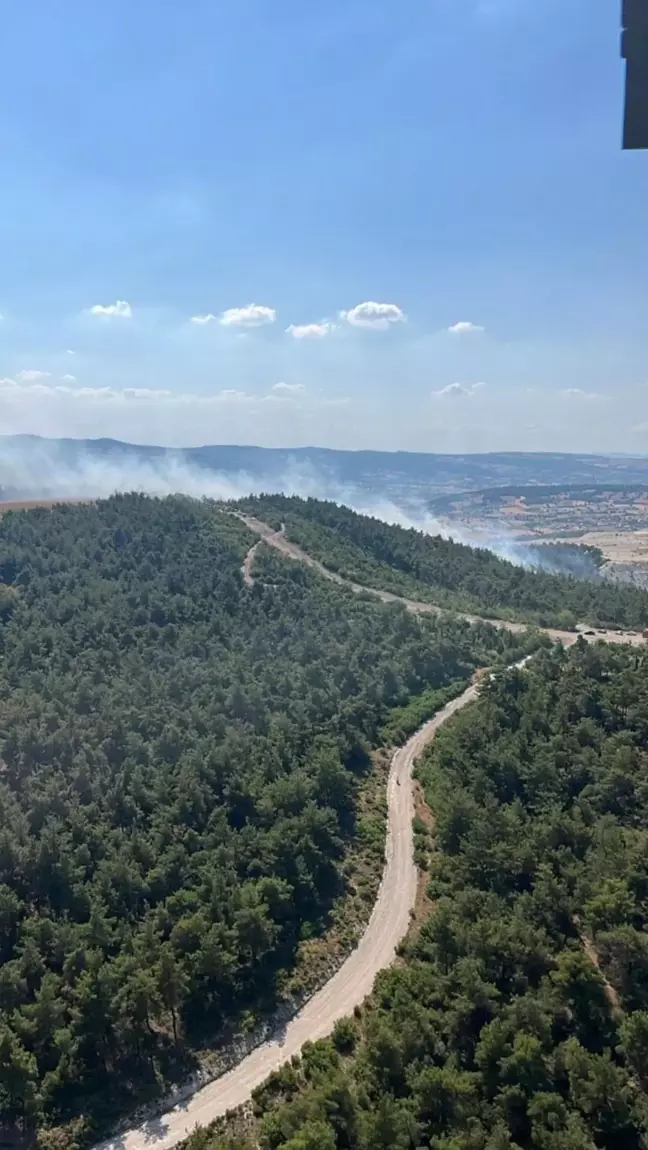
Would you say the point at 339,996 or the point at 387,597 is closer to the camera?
the point at 339,996

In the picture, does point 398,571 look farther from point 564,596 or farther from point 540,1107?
point 540,1107

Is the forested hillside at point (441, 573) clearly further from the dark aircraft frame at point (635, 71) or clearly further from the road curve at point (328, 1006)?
the dark aircraft frame at point (635, 71)

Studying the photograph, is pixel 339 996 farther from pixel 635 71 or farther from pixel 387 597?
pixel 387 597

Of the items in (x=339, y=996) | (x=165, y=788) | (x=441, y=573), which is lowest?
(x=339, y=996)

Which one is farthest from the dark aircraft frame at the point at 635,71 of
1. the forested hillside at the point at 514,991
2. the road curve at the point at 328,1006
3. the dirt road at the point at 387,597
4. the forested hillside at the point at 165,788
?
the dirt road at the point at 387,597

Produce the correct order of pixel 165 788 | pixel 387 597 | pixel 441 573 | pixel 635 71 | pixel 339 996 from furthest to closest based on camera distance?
pixel 441 573, pixel 387 597, pixel 165 788, pixel 339 996, pixel 635 71

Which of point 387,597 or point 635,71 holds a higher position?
point 635,71

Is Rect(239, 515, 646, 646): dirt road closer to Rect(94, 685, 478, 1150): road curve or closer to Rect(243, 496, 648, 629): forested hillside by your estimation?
Rect(243, 496, 648, 629): forested hillside

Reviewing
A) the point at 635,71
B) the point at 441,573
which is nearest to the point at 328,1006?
the point at 635,71
